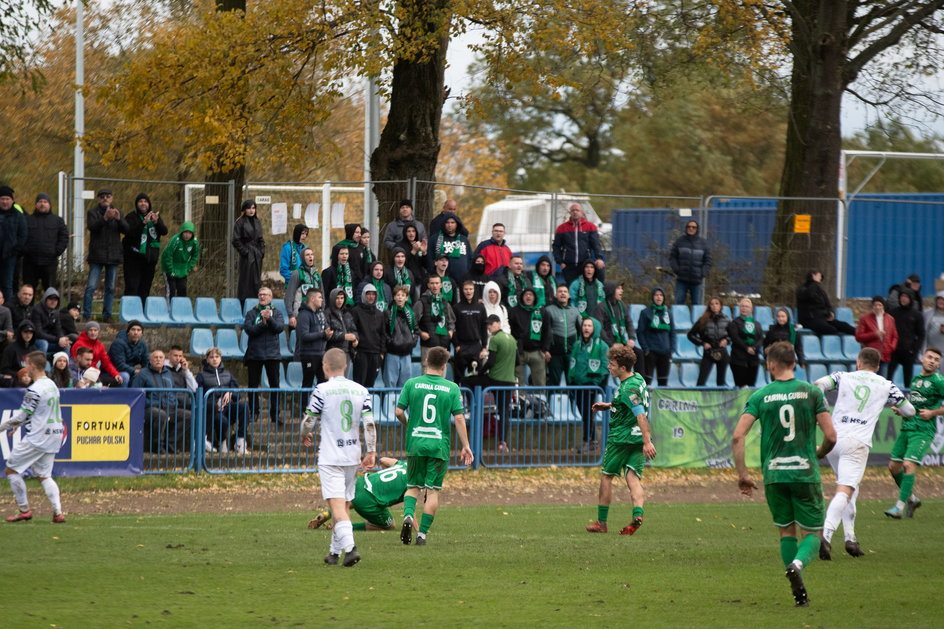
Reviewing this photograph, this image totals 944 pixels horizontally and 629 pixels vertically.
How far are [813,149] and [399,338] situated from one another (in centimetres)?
1196

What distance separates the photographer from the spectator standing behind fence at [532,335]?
19.1 meters

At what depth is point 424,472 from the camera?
11.3 meters

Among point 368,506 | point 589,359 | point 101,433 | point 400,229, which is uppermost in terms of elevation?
point 400,229

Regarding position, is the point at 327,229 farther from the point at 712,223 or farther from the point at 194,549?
the point at 194,549

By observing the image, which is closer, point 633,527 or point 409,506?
point 409,506

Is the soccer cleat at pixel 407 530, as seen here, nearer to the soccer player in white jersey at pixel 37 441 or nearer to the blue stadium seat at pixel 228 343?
the soccer player in white jersey at pixel 37 441

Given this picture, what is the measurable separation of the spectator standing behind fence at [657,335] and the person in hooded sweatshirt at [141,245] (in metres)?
8.28

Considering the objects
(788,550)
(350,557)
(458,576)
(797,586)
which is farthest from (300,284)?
(797,586)

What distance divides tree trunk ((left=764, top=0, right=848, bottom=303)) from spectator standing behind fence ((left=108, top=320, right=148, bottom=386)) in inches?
521

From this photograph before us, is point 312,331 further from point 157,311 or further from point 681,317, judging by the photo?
point 681,317

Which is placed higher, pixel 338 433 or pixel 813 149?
pixel 813 149

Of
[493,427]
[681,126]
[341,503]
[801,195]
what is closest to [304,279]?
[493,427]

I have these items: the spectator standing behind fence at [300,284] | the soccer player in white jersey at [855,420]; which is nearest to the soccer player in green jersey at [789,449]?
the soccer player in white jersey at [855,420]

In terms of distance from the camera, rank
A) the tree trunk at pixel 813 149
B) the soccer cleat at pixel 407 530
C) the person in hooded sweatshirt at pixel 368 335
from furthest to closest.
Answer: the tree trunk at pixel 813 149 → the person in hooded sweatshirt at pixel 368 335 → the soccer cleat at pixel 407 530
